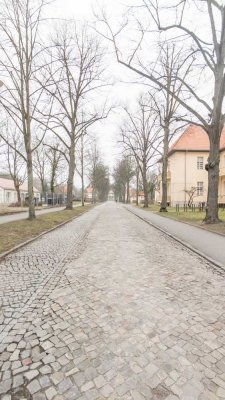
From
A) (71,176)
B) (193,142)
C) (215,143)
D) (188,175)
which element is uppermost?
(193,142)

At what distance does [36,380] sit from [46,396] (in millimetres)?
248

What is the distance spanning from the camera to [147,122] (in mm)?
38125

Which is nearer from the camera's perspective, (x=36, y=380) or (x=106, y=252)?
(x=36, y=380)

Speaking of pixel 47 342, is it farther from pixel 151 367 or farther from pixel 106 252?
pixel 106 252

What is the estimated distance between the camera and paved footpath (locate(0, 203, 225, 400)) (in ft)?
8.54

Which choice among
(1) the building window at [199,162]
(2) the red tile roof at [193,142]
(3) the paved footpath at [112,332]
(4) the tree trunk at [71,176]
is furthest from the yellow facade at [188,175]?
(3) the paved footpath at [112,332]

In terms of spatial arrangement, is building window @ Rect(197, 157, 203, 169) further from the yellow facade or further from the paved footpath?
the paved footpath

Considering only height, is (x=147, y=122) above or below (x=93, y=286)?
above

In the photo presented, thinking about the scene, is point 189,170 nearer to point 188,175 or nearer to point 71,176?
point 188,175

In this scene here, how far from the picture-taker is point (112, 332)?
11.5ft

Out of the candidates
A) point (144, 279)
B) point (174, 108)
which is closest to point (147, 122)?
point (174, 108)

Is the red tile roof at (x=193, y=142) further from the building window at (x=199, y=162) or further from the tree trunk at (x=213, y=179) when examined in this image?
the tree trunk at (x=213, y=179)

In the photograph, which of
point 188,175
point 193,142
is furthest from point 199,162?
point 193,142

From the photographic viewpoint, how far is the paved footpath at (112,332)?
2602 millimetres
